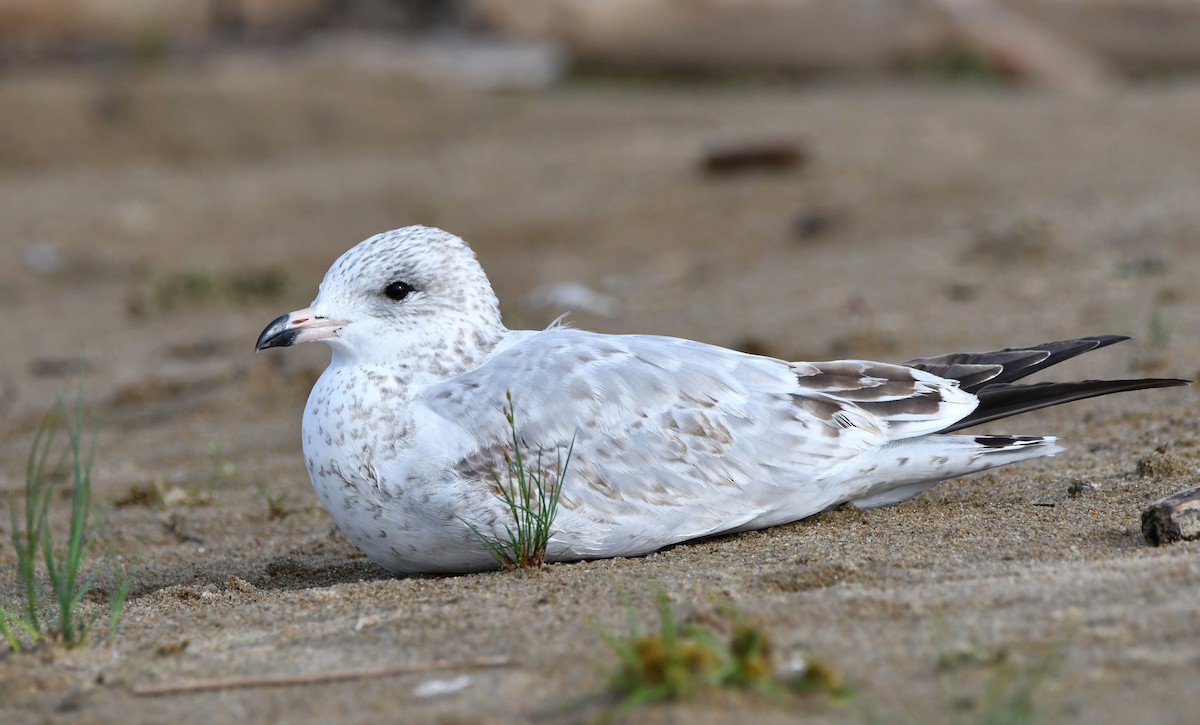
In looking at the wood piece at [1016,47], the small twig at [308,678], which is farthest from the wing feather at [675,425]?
the wood piece at [1016,47]

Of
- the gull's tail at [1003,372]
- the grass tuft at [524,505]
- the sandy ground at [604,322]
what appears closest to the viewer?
the sandy ground at [604,322]

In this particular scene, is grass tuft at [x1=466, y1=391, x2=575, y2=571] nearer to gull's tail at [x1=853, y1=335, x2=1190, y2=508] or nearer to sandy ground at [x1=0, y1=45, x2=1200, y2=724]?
sandy ground at [x1=0, y1=45, x2=1200, y2=724]

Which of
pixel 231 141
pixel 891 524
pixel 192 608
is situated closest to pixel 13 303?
pixel 231 141

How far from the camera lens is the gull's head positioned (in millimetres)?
4004

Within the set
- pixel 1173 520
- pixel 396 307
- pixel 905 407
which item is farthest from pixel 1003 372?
pixel 396 307

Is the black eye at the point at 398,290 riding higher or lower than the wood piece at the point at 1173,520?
higher

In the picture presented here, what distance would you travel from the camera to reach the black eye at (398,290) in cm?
408

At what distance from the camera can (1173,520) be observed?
11.2ft

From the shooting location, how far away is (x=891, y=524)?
3.92 m

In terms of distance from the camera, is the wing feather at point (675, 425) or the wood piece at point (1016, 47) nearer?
the wing feather at point (675, 425)

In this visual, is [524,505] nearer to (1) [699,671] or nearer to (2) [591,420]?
(2) [591,420]

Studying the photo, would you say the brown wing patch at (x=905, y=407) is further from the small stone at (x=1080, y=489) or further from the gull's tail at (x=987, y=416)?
the small stone at (x=1080, y=489)

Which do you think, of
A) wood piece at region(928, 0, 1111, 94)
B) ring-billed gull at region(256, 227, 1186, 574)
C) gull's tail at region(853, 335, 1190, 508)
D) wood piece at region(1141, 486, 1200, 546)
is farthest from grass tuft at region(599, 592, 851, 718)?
wood piece at region(928, 0, 1111, 94)

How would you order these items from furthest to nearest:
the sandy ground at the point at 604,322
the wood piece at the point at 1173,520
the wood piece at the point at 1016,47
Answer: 1. the wood piece at the point at 1016,47
2. the wood piece at the point at 1173,520
3. the sandy ground at the point at 604,322
